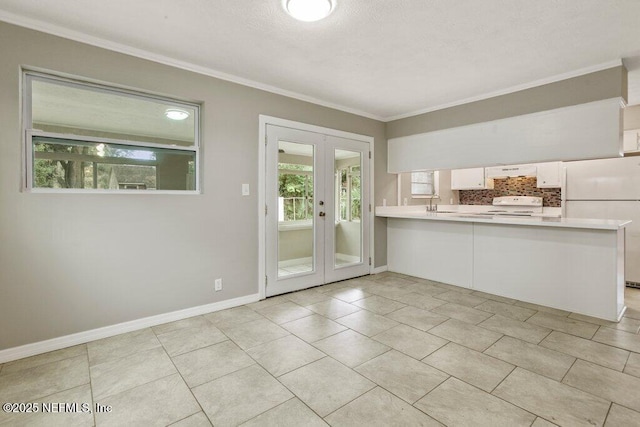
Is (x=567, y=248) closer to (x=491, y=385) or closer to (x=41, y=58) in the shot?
(x=491, y=385)

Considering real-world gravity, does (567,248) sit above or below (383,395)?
above

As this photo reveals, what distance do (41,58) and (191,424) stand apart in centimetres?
290

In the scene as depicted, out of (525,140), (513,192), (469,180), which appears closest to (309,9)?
(525,140)

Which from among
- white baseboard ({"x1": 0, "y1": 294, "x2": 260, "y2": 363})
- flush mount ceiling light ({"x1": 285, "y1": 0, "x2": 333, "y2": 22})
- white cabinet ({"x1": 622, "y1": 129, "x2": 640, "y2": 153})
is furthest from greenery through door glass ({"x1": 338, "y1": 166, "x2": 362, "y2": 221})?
white cabinet ({"x1": 622, "y1": 129, "x2": 640, "y2": 153})

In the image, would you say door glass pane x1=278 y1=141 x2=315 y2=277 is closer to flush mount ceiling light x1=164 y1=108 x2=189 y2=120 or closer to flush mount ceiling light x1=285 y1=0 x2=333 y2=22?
flush mount ceiling light x1=164 y1=108 x2=189 y2=120

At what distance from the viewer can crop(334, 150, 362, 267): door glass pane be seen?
14.9ft

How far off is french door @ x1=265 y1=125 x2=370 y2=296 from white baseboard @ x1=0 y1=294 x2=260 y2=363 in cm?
65

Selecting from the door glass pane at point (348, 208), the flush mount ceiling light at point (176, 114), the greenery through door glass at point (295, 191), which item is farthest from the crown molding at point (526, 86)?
the flush mount ceiling light at point (176, 114)

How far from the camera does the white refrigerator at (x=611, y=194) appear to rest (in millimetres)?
4125

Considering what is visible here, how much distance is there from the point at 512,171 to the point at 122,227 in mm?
6179

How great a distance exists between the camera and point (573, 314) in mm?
3268

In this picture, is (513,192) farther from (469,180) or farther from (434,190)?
(434,190)

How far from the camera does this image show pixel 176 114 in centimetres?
320

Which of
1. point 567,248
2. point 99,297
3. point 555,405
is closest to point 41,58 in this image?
point 99,297
